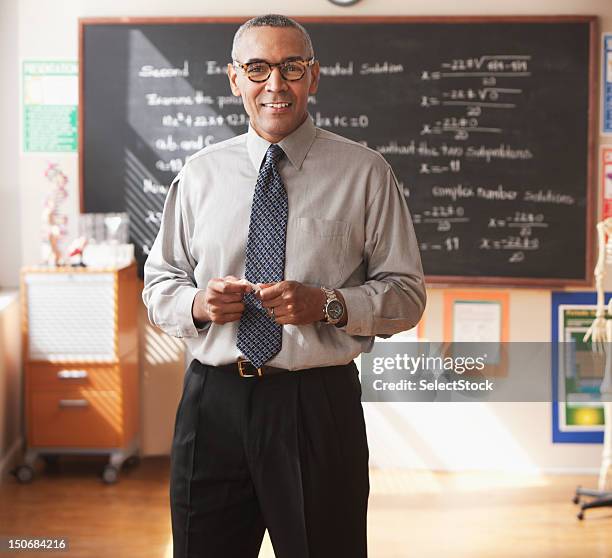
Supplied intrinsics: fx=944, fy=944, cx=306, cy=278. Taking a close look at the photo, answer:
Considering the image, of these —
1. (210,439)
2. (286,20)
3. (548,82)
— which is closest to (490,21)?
(548,82)

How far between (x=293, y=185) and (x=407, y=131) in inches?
95.3

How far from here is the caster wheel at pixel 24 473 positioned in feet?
13.4

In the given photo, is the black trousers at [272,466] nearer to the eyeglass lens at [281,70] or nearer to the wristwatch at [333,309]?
the wristwatch at [333,309]

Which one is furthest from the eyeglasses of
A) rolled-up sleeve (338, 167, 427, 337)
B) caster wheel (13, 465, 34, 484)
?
caster wheel (13, 465, 34, 484)

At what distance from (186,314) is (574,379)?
2.92 meters

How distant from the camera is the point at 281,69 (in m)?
1.75

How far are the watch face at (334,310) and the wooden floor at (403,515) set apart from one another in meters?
1.82

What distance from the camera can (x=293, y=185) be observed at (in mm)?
1845

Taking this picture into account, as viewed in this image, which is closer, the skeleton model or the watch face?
the watch face

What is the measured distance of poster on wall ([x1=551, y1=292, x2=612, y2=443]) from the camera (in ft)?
13.9

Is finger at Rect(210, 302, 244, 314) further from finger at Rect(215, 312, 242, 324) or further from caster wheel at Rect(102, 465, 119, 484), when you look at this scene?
caster wheel at Rect(102, 465, 119, 484)

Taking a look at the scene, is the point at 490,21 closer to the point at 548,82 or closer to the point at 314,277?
the point at 548,82

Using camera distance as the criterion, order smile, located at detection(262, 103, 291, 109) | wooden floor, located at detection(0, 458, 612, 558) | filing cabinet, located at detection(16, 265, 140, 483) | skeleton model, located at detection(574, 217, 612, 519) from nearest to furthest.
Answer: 1. smile, located at detection(262, 103, 291, 109)
2. wooden floor, located at detection(0, 458, 612, 558)
3. skeleton model, located at detection(574, 217, 612, 519)
4. filing cabinet, located at detection(16, 265, 140, 483)

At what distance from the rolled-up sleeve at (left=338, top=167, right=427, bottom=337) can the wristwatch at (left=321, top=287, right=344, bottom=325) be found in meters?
0.06
